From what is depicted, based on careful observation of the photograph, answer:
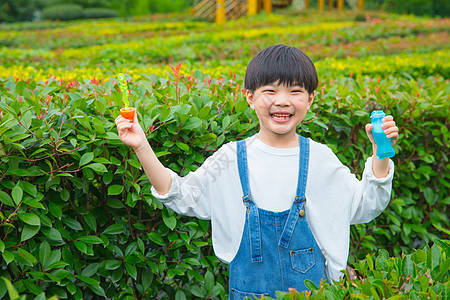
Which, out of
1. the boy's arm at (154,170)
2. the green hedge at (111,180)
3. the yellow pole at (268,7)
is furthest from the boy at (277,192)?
the yellow pole at (268,7)

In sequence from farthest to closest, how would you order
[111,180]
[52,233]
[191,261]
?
[191,261], [111,180], [52,233]

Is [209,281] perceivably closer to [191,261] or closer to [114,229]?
[191,261]

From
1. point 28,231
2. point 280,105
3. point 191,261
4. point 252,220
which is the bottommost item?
point 191,261

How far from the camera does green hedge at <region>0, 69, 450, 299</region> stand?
2035 mm

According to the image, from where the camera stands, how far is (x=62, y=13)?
24719mm

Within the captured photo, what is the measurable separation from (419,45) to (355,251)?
6760 millimetres

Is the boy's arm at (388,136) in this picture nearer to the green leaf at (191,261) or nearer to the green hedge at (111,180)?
the green hedge at (111,180)

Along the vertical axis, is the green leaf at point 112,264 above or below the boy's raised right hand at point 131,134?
below

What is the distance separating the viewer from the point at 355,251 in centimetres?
304

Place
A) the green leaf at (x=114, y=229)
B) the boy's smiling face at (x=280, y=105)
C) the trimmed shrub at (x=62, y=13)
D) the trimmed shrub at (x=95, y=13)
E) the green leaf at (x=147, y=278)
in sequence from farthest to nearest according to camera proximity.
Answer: the trimmed shrub at (x=95, y=13) < the trimmed shrub at (x=62, y=13) < the green leaf at (x=147, y=278) < the green leaf at (x=114, y=229) < the boy's smiling face at (x=280, y=105)

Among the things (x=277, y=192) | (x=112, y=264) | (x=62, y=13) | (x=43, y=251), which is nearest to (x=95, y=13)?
(x=62, y=13)

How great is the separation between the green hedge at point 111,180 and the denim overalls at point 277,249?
22 centimetres

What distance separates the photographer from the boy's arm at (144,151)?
1684 millimetres

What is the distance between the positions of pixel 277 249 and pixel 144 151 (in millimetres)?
632
